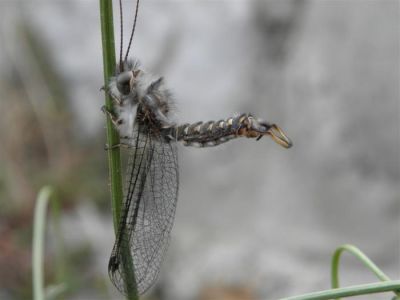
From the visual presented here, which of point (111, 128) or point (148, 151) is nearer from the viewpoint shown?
point (111, 128)

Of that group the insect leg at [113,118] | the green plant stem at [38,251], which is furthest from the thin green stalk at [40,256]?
the insect leg at [113,118]

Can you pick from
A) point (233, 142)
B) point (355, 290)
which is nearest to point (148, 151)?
point (355, 290)

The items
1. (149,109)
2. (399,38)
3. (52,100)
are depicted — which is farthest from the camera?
(52,100)

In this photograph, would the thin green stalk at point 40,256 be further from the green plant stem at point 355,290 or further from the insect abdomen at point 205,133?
the green plant stem at point 355,290

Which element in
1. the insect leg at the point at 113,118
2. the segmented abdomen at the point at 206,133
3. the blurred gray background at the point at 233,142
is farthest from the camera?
the blurred gray background at the point at 233,142

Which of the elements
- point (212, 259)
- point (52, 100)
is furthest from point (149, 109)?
point (52, 100)

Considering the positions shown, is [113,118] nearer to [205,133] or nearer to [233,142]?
[205,133]

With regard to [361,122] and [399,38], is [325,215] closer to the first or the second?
[361,122]
